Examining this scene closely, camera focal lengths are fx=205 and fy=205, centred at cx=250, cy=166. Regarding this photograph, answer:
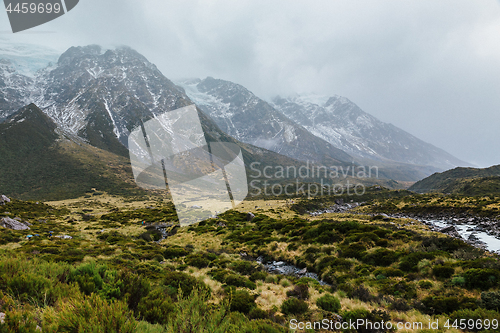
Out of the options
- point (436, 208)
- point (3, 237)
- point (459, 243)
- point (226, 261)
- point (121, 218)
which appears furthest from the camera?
point (121, 218)

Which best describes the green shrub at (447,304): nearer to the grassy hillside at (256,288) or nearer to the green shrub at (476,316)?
the grassy hillside at (256,288)

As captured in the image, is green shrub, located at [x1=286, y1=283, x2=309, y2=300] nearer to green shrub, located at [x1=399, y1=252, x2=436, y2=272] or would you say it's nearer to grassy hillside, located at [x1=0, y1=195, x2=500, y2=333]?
grassy hillside, located at [x1=0, y1=195, x2=500, y2=333]

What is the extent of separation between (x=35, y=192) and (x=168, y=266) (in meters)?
144

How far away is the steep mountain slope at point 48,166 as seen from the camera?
378ft

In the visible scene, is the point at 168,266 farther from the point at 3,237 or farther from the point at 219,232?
the point at 3,237

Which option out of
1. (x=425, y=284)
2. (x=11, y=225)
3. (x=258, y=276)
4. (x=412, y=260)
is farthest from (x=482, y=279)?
(x=11, y=225)

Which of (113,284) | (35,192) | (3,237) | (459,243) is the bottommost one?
(35,192)

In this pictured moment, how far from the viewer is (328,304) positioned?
900 centimetres

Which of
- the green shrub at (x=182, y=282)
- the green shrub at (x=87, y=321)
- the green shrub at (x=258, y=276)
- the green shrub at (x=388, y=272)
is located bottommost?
the green shrub at (x=258, y=276)

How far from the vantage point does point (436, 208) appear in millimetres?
45344

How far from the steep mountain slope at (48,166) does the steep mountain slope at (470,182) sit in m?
156

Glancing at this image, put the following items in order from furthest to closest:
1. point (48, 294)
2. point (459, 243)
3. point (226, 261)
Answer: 1. point (226, 261)
2. point (459, 243)
3. point (48, 294)

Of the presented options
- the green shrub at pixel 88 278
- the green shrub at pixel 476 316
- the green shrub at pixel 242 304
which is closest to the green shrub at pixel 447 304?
the green shrub at pixel 476 316

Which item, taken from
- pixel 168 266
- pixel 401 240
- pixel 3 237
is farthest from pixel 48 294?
pixel 3 237
